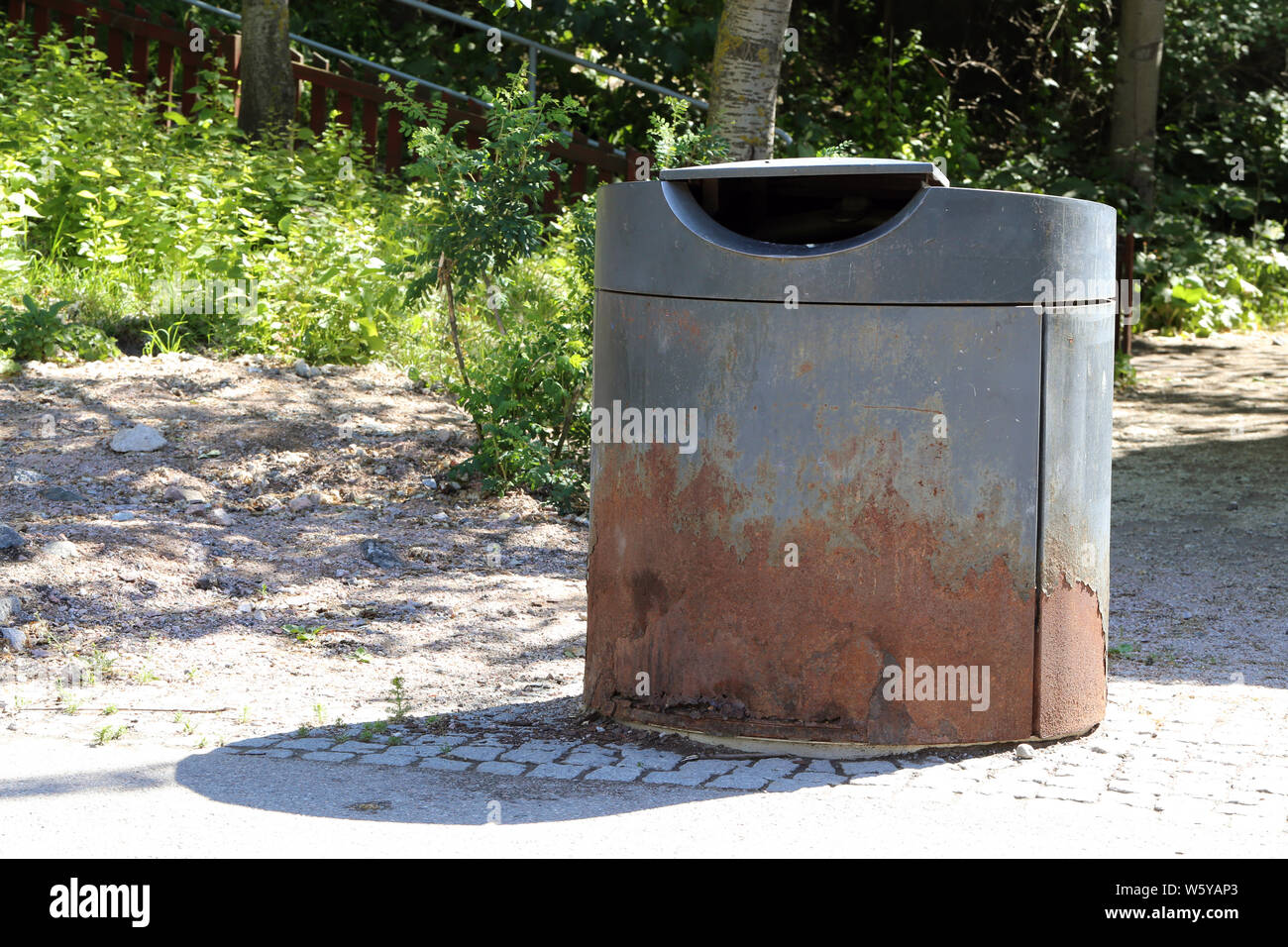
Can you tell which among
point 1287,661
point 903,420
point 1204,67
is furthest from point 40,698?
point 1204,67

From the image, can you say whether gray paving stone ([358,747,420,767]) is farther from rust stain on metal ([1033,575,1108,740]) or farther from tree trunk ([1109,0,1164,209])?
tree trunk ([1109,0,1164,209])

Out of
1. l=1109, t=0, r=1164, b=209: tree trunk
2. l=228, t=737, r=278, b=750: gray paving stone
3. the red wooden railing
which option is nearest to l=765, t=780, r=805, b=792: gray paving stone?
l=228, t=737, r=278, b=750: gray paving stone

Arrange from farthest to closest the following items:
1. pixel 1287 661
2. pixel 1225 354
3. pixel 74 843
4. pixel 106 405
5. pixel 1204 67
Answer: pixel 1204 67, pixel 1225 354, pixel 106 405, pixel 1287 661, pixel 74 843

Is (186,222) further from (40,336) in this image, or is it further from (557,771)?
(557,771)

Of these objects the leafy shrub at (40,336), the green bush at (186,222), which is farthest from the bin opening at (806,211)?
the leafy shrub at (40,336)

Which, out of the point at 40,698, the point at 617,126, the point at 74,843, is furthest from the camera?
the point at 617,126

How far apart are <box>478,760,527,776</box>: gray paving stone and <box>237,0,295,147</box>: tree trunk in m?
8.31

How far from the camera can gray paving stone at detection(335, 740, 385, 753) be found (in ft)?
12.2

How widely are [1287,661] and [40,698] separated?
13.3 ft

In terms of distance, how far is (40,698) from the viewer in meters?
4.08

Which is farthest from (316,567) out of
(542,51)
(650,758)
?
(542,51)

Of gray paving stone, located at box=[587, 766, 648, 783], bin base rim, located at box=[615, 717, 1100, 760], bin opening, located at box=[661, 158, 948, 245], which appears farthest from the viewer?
bin opening, located at box=[661, 158, 948, 245]

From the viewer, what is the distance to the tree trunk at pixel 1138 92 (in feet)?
44.6

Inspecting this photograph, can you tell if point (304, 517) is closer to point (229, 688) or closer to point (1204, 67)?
point (229, 688)
